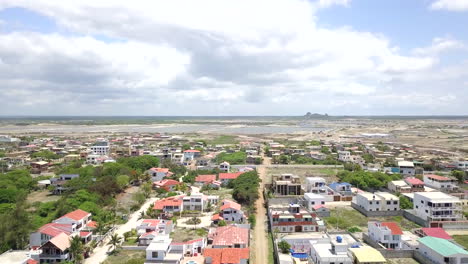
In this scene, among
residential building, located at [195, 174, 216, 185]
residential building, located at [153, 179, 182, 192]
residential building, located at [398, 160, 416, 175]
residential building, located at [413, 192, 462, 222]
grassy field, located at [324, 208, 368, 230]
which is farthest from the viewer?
residential building, located at [398, 160, 416, 175]

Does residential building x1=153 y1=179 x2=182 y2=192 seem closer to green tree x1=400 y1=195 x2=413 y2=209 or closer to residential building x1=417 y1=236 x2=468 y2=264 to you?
green tree x1=400 y1=195 x2=413 y2=209

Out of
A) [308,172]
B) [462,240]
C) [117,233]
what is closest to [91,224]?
[117,233]

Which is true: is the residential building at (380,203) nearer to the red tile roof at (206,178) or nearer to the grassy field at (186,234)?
the grassy field at (186,234)

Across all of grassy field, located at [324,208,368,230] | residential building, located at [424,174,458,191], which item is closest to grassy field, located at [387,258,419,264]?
grassy field, located at [324,208,368,230]

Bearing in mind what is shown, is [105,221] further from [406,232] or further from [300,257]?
[406,232]

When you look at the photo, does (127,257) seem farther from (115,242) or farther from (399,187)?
(399,187)

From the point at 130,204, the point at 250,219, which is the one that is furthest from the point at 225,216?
the point at 130,204

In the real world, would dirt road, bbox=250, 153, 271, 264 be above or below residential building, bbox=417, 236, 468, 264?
below
